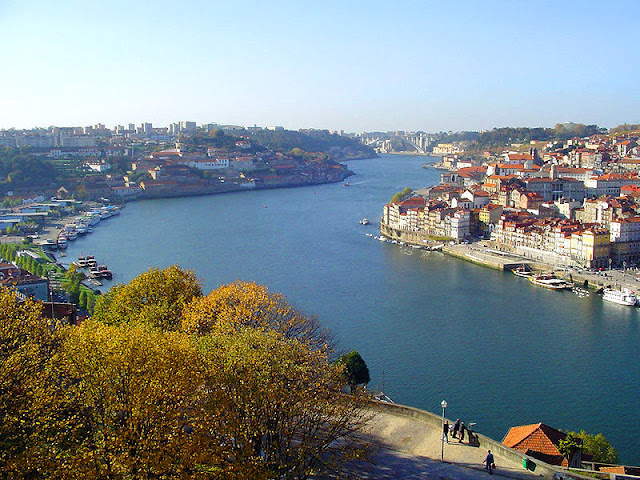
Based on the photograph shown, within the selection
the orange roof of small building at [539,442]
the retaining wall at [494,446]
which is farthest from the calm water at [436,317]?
the retaining wall at [494,446]

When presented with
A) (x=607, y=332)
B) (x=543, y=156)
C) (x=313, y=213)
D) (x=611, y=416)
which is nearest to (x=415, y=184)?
(x=543, y=156)

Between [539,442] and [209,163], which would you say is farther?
[209,163]

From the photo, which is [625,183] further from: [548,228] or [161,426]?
[161,426]

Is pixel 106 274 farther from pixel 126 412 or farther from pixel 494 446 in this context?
pixel 494 446

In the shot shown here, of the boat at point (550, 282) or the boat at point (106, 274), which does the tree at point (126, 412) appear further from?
the boat at point (550, 282)

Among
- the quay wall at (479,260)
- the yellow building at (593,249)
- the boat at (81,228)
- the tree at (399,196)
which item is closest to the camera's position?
the yellow building at (593,249)

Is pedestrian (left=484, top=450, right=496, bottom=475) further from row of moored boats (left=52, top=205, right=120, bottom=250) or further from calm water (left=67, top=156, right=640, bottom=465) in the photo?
row of moored boats (left=52, top=205, right=120, bottom=250)

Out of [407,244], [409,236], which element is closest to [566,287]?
[407,244]

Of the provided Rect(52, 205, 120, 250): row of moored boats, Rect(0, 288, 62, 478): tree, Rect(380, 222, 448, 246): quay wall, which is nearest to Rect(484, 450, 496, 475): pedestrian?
Rect(0, 288, 62, 478): tree
